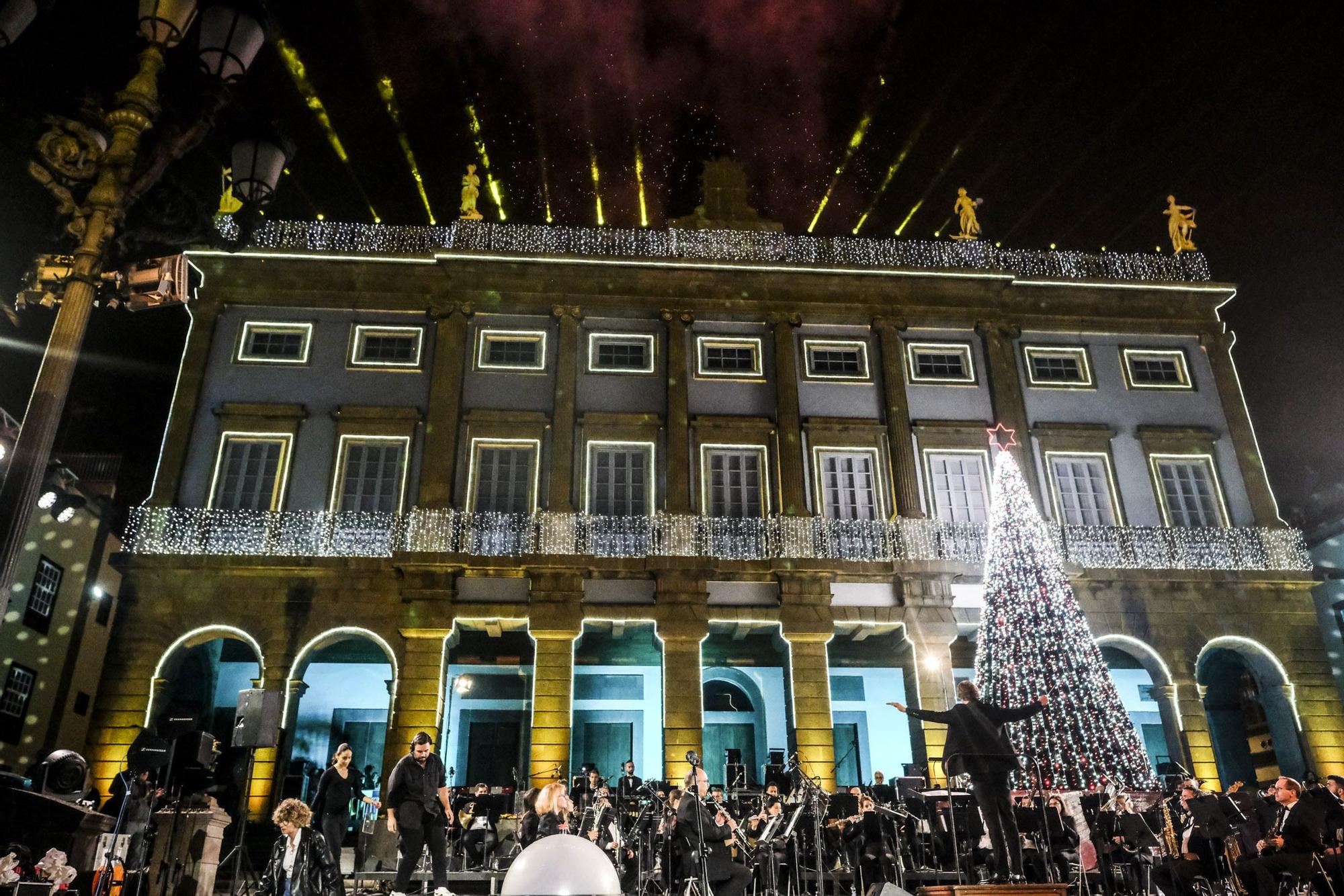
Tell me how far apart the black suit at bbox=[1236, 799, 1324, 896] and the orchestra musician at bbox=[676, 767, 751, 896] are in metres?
5.74

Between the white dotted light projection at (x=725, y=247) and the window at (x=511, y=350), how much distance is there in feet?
6.23

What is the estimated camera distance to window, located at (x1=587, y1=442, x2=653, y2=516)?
777 inches

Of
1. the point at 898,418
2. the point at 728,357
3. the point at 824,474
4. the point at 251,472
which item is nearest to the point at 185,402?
the point at 251,472

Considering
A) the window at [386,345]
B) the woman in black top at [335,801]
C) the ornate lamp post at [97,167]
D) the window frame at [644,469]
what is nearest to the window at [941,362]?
the window frame at [644,469]

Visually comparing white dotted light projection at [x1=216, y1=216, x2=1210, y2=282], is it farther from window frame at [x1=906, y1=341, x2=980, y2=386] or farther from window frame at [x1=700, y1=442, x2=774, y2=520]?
window frame at [x1=700, y1=442, x2=774, y2=520]

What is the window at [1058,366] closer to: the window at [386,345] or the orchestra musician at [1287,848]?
the orchestra musician at [1287,848]

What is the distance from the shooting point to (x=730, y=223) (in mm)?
22281

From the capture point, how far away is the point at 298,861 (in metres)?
7.37

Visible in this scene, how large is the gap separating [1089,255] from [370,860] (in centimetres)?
1984

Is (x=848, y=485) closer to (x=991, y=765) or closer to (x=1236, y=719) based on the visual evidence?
(x=1236, y=719)

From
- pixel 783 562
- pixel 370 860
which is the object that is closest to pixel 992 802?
pixel 370 860

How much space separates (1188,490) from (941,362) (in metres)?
6.06

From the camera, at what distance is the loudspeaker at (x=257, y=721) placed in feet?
32.4

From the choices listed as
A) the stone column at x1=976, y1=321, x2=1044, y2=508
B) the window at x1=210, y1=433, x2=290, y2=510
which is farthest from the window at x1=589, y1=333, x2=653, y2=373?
the stone column at x1=976, y1=321, x2=1044, y2=508
